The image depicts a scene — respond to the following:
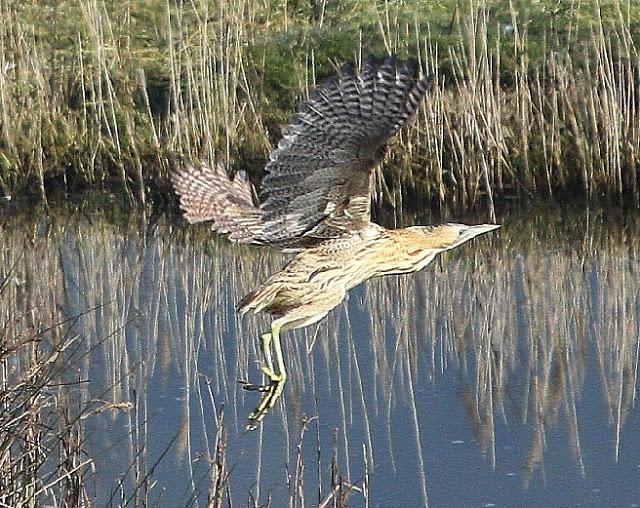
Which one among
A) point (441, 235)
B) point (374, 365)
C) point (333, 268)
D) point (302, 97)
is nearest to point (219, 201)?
point (333, 268)

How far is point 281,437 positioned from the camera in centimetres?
561

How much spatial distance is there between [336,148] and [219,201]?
32.2 inches

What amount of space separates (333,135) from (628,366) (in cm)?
260

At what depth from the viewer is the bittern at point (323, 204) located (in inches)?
163

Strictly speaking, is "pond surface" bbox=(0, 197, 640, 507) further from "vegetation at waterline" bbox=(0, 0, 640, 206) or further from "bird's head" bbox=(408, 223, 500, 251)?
"bird's head" bbox=(408, 223, 500, 251)

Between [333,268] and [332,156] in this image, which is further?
[333,268]

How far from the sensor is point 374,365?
6.44 metres

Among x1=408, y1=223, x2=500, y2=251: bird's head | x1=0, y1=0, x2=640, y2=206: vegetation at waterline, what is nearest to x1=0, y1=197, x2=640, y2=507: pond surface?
x1=0, y1=0, x2=640, y2=206: vegetation at waterline

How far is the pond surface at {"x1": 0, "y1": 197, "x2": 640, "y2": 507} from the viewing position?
5234 millimetres

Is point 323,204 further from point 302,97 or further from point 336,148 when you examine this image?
point 302,97

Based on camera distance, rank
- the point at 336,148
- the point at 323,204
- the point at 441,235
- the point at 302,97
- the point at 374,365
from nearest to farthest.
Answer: the point at 336,148 < the point at 323,204 < the point at 441,235 < the point at 374,365 < the point at 302,97

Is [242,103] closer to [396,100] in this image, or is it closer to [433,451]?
[433,451]

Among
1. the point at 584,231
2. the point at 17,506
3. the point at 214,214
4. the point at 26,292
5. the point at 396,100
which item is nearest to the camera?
the point at 17,506

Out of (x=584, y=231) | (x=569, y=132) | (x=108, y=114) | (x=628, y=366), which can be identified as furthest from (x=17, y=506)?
(x=108, y=114)
